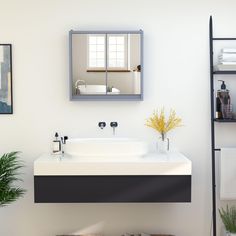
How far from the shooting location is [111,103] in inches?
129

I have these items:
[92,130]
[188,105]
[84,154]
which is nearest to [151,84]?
[188,105]

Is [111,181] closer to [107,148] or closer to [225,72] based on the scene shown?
[107,148]

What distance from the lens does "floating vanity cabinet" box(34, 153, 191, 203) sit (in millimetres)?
2758

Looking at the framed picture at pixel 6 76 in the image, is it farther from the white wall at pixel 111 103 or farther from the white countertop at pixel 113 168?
the white countertop at pixel 113 168

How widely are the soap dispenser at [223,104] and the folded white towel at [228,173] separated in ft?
0.89

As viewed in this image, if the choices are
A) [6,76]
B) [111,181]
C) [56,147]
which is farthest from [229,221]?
[6,76]

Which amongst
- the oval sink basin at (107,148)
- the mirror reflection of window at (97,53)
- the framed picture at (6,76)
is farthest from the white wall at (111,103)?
the oval sink basin at (107,148)

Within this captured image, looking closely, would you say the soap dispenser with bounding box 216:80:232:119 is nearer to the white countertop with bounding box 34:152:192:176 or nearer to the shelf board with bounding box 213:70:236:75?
the shelf board with bounding box 213:70:236:75

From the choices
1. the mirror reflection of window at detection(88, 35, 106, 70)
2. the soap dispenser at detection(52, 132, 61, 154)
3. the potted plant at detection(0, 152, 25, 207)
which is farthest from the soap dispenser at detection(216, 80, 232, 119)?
the potted plant at detection(0, 152, 25, 207)

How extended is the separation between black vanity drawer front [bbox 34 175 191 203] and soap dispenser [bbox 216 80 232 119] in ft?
2.24

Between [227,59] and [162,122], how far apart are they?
2.32 feet

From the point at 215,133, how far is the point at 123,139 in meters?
0.78

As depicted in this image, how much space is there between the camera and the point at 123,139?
10.4 ft

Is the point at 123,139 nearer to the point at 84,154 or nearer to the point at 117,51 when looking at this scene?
the point at 84,154
